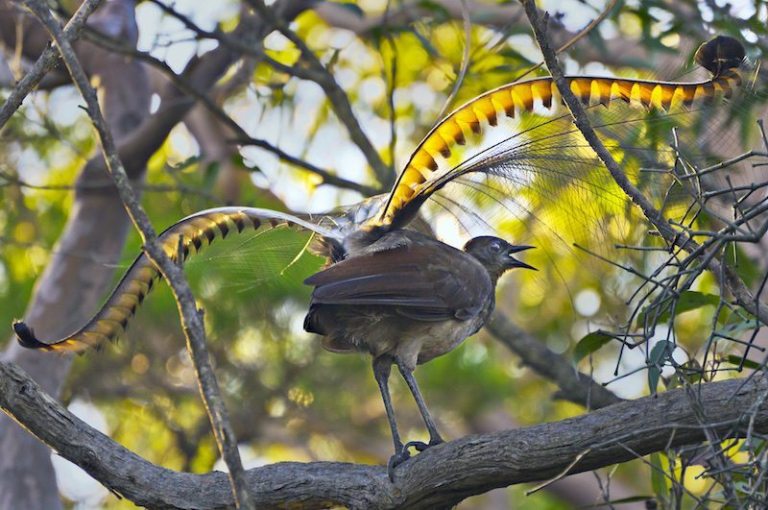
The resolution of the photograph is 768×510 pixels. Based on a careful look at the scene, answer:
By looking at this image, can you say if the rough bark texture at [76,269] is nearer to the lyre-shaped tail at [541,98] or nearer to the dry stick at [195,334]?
the lyre-shaped tail at [541,98]

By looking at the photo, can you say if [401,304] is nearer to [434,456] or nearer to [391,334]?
[391,334]

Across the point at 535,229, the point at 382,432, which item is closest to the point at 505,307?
the point at 382,432

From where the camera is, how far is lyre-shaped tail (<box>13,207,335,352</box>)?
3.25 m

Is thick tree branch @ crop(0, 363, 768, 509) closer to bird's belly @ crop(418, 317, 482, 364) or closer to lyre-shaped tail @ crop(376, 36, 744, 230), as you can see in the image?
bird's belly @ crop(418, 317, 482, 364)

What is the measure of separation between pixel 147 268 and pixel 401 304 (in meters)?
0.80

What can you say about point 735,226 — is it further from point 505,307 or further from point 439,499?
point 505,307

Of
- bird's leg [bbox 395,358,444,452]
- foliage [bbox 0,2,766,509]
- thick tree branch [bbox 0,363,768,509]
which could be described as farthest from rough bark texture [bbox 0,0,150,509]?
thick tree branch [bbox 0,363,768,509]

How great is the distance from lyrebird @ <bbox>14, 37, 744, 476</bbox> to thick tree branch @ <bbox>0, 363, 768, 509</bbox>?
0.20 metres

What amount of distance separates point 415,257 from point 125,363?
3.95 meters

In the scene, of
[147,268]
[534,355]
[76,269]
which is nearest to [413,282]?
[147,268]

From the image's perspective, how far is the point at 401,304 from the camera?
353 centimetres

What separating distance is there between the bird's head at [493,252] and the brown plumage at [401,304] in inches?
9.5

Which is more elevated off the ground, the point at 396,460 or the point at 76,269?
the point at 76,269

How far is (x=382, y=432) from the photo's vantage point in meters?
7.96
